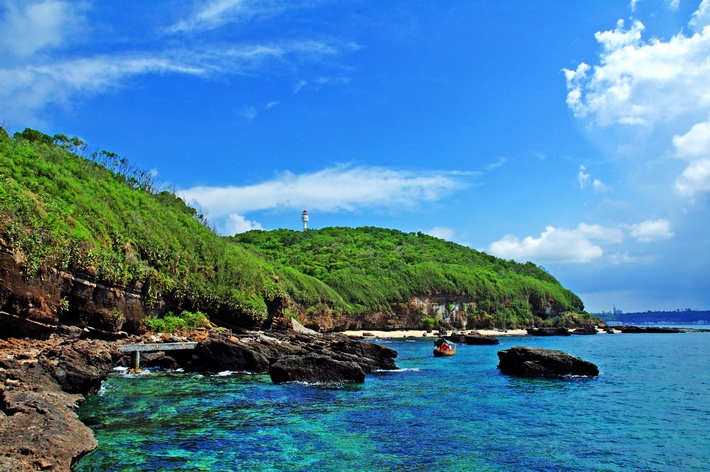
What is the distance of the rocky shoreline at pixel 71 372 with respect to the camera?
416 inches

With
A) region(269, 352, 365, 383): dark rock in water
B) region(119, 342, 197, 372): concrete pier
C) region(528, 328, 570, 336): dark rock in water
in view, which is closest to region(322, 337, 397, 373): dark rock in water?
region(269, 352, 365, 383): dark rock in water

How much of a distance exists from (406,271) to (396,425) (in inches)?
3783

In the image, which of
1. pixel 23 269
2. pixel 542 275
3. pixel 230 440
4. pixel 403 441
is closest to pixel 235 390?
pixel 230 440

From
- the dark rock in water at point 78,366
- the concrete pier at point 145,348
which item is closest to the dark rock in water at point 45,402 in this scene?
the dark rock in water at point 78,366

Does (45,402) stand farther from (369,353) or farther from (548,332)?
(548,332)

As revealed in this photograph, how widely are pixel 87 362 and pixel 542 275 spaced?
490ft

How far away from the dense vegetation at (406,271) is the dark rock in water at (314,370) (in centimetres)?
6780

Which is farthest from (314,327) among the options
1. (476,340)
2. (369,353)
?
(369,353)

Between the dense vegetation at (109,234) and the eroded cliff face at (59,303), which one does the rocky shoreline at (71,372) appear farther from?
the dense vegetation at (109,234)

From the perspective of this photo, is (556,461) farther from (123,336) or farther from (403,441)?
(123,336)

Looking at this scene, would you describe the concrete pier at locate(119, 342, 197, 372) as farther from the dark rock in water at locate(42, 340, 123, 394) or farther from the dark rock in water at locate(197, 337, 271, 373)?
the dark rock in water at locate(42, 340, 123, 394)

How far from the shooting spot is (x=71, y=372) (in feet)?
62.3

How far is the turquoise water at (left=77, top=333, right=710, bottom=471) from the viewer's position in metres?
13.2

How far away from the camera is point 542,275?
151125 mm
